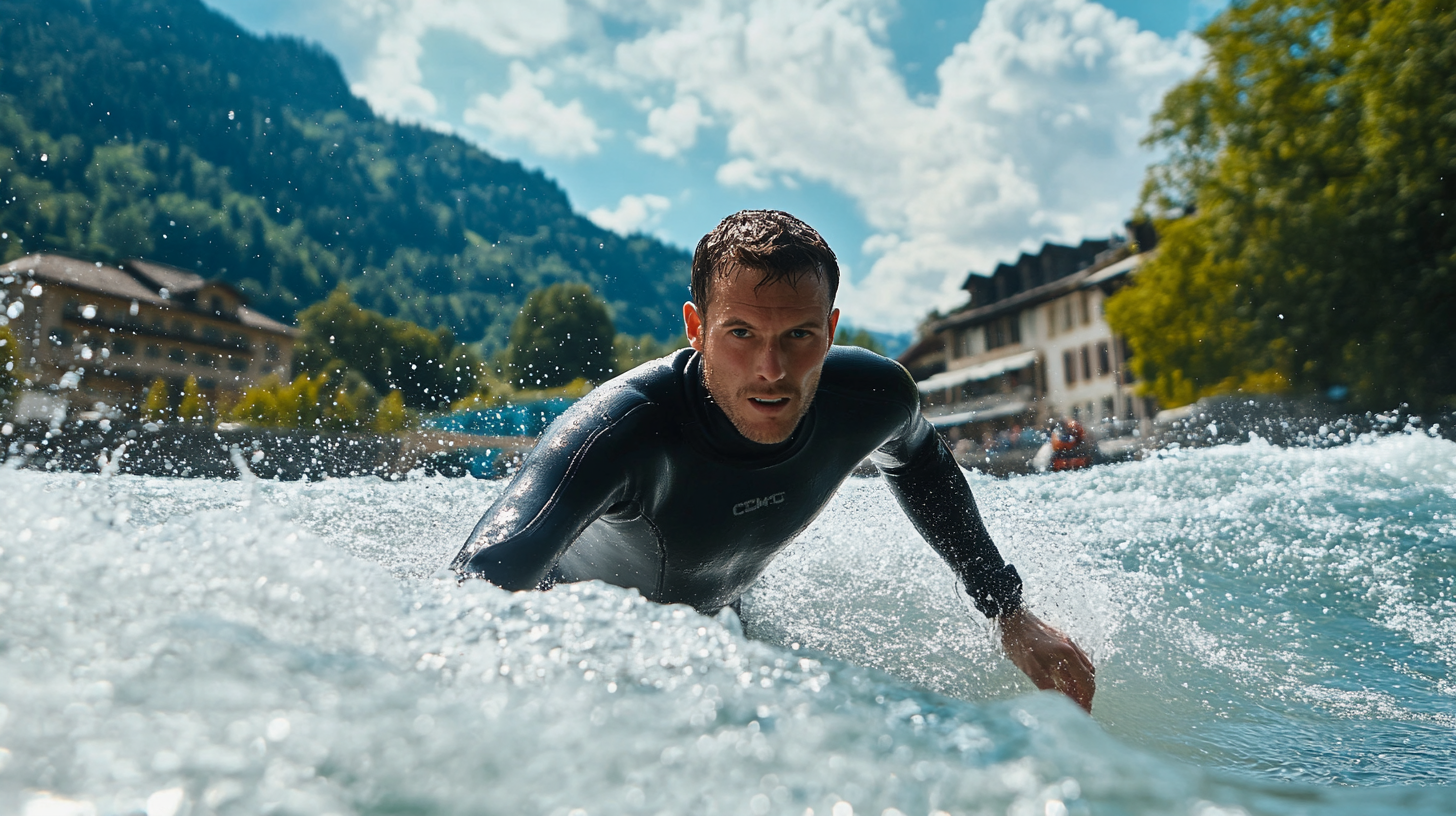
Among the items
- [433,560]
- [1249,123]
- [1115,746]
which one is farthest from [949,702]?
[1249,123]

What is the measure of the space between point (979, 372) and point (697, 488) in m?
44.6

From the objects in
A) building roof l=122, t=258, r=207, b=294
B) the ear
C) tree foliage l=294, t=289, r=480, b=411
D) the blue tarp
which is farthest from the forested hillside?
the ear

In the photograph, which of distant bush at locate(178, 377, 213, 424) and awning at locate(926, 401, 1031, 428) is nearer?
distant bush at locate(178, 377, 213, 424)

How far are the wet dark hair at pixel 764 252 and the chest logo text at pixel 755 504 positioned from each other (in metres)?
0.59

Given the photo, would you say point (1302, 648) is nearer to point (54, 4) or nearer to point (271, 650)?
point (271, 650)

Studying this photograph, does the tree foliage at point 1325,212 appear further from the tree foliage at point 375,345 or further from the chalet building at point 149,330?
the tree foliage at point 375,345

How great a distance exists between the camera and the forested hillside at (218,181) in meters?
99.8

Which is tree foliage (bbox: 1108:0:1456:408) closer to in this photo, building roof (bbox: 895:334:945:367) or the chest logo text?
the chest logo text

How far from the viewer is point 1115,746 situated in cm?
91

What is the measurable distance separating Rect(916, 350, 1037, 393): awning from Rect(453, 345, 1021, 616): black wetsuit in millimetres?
40922

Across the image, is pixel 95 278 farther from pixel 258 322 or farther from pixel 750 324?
pixel 750 324

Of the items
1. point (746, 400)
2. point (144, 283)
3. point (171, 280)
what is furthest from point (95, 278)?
point (746, 400)

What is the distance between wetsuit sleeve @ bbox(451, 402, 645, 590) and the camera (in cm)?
184

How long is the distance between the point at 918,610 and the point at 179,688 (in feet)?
10.2
